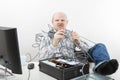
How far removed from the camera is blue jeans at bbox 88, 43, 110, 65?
1.87m

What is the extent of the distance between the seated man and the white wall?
472 mm

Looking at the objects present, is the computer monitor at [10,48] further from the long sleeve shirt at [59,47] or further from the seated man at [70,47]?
the long sleeve shirt at [59,47]

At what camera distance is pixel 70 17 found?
2.93 metres

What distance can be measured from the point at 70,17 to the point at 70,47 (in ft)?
2.25

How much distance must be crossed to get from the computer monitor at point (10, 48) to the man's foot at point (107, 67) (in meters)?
0.60

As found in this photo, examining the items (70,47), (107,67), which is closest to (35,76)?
(107,67)

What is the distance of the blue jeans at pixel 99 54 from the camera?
1.87 metres

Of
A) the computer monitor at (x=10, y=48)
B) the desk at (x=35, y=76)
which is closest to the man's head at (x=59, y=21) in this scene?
the desk at (x=35, y=76)

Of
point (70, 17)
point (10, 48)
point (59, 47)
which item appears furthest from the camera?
point (70, 17)

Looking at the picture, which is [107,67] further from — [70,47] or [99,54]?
[70,47]

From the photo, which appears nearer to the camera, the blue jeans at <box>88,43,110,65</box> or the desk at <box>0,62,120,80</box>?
the desk at <box>0,62,120,80</box>

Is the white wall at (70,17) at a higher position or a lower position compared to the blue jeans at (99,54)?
higher

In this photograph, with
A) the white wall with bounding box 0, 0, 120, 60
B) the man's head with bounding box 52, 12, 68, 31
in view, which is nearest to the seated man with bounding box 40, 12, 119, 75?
the man's head with bounding box 52, 12, 68, 31

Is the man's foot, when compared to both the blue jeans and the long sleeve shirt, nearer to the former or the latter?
the blue jeans
